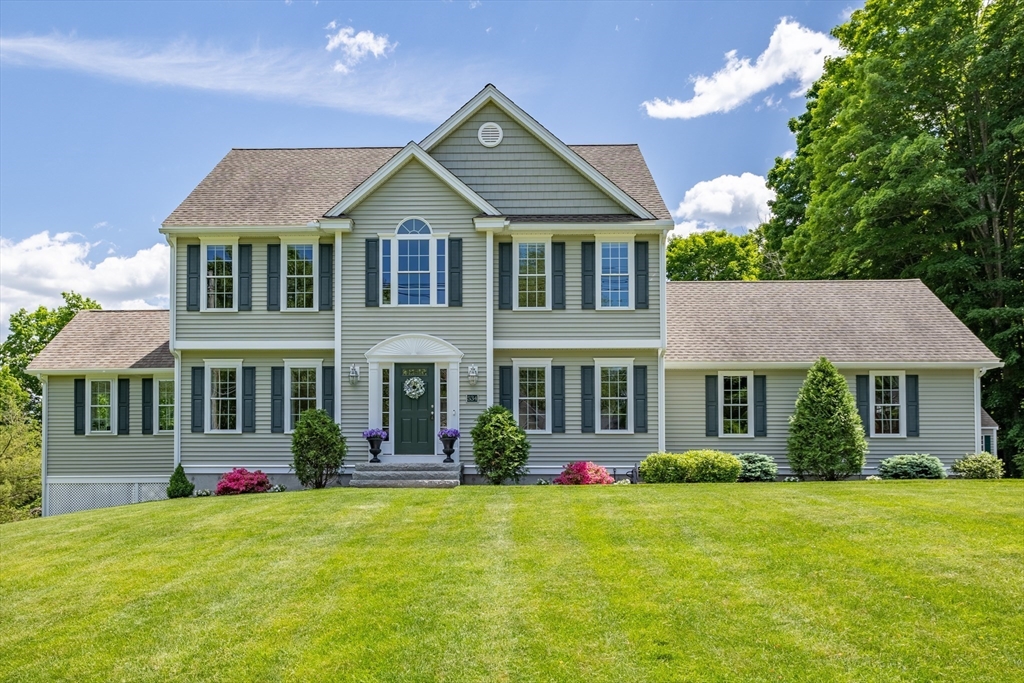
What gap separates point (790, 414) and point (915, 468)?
9.83ft

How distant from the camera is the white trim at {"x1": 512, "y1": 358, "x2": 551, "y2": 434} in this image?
17172 mm

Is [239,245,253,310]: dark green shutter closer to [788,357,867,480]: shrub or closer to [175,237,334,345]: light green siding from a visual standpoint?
[175,237,334,345]: light green siding

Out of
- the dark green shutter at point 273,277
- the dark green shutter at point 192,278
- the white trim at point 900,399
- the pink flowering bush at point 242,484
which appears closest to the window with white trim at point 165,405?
the dark green shutter at point 192,278

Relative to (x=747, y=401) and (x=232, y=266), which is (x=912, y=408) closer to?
(x=747, y=401)

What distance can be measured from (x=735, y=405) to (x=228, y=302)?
41.8ft

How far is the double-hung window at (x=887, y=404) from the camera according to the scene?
18.3 metres

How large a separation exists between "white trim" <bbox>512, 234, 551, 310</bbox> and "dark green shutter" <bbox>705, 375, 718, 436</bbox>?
4707 mm

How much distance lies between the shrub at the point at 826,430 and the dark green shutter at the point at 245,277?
43.8ft

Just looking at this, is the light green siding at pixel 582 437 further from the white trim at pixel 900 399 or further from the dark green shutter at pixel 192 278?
the dark green shutter at pixel 192 278

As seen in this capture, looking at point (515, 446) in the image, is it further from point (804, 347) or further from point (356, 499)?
point (804, 347)

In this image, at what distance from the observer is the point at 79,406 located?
1925 centimetres

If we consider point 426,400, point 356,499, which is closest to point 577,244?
point 426,400

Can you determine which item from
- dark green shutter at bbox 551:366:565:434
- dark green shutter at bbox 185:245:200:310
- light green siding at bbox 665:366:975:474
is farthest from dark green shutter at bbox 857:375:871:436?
dark green shutter at bbox 185:245:200:310

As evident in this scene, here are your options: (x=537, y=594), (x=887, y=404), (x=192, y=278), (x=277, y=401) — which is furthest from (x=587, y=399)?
(x=537, y=594)
